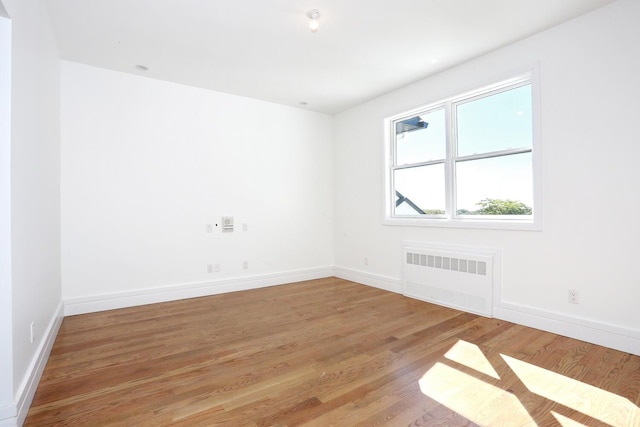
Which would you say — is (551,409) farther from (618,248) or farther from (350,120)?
(350,120)

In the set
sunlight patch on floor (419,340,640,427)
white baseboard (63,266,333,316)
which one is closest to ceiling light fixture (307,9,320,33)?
sunlight patch on floor (419,340,640,427)

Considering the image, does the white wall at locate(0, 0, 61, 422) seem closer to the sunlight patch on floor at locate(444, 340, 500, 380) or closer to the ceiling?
the ceiling

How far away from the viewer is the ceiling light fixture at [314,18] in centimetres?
263

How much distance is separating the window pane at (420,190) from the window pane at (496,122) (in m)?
0.45

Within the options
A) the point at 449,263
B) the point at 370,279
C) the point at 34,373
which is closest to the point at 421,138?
the point at 449,263

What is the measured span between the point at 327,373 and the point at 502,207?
2.57 m

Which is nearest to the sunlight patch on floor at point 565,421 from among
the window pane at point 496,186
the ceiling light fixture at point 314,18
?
the window pane at point 496,186

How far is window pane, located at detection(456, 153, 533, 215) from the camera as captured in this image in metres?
3.18

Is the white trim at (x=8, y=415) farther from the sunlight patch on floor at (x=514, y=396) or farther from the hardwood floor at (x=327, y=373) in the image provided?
the sunlight patch on floor at (x=514, y=396)

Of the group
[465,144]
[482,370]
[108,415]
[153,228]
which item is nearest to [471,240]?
[465,144]

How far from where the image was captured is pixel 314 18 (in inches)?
106

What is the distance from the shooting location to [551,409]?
177cm

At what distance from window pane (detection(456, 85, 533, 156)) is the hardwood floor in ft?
6.18

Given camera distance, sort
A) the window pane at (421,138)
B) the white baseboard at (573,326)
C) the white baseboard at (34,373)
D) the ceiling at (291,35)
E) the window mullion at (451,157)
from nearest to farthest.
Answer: the white baseboard at (34,373)
the white baseboard at (573,326)
the ceiling at (291,35)
the window mullion at (451,157)
the window pane at (421,138)
